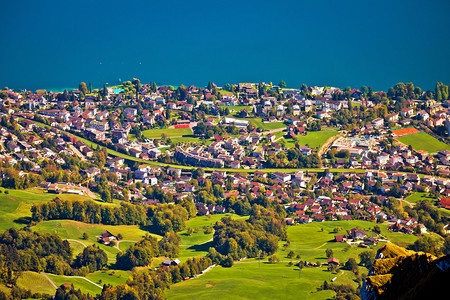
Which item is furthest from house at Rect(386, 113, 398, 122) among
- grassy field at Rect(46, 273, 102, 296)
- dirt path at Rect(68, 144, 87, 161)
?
grassy field at Rect(46, 273, 102, 296)

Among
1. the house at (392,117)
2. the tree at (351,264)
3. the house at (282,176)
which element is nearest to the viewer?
the tree at (351,264)

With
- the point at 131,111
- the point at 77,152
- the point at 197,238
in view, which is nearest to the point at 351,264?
the point at 197,238

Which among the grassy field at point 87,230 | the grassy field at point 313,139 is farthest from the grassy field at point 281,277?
the grassy field at point 313,139

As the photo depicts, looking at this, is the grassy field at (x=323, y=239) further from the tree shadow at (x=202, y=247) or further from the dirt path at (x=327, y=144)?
the dirt path at (x=327, y=144)

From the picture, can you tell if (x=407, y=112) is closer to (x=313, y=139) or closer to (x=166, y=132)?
(x=313, y=139)

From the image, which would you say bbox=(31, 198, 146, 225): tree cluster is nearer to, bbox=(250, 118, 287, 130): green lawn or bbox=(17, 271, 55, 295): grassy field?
bbox=(17, 271, 55, 295): grassy field

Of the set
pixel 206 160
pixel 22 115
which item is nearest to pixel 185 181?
pixel 206 160

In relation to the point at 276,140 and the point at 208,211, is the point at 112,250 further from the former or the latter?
the point at 276,140
